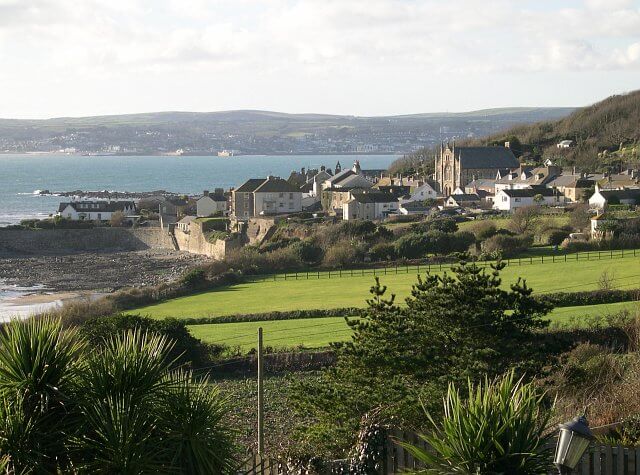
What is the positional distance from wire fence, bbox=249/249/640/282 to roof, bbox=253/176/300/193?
89.3 feet

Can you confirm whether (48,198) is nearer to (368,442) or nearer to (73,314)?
(73,314)

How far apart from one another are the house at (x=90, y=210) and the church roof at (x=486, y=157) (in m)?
29.8

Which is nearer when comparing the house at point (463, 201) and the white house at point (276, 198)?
the house at point (463, 201)

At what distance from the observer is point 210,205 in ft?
275

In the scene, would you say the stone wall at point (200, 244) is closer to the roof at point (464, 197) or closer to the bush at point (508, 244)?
the bush at point (508, 244)

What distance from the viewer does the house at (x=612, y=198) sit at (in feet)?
208

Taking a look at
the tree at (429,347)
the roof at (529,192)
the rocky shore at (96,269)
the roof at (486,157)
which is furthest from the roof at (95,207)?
the tree at (429,347)

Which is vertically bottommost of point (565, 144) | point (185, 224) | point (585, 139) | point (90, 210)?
point (185, 224)

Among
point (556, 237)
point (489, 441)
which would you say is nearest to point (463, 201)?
point (556, 237)

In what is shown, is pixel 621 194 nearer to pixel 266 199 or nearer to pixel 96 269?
pixel 266 199

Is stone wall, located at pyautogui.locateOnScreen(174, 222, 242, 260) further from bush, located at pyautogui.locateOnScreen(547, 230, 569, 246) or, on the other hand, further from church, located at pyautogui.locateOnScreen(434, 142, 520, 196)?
church, located at pyautogui.locateOnScreen(434, 142, 520, 196)

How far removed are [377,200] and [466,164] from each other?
17.4 m

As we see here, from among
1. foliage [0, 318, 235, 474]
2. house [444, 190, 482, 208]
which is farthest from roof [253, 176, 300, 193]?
foliage [0, 318, 235, 474]

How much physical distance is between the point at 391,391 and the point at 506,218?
4868 centimetres
